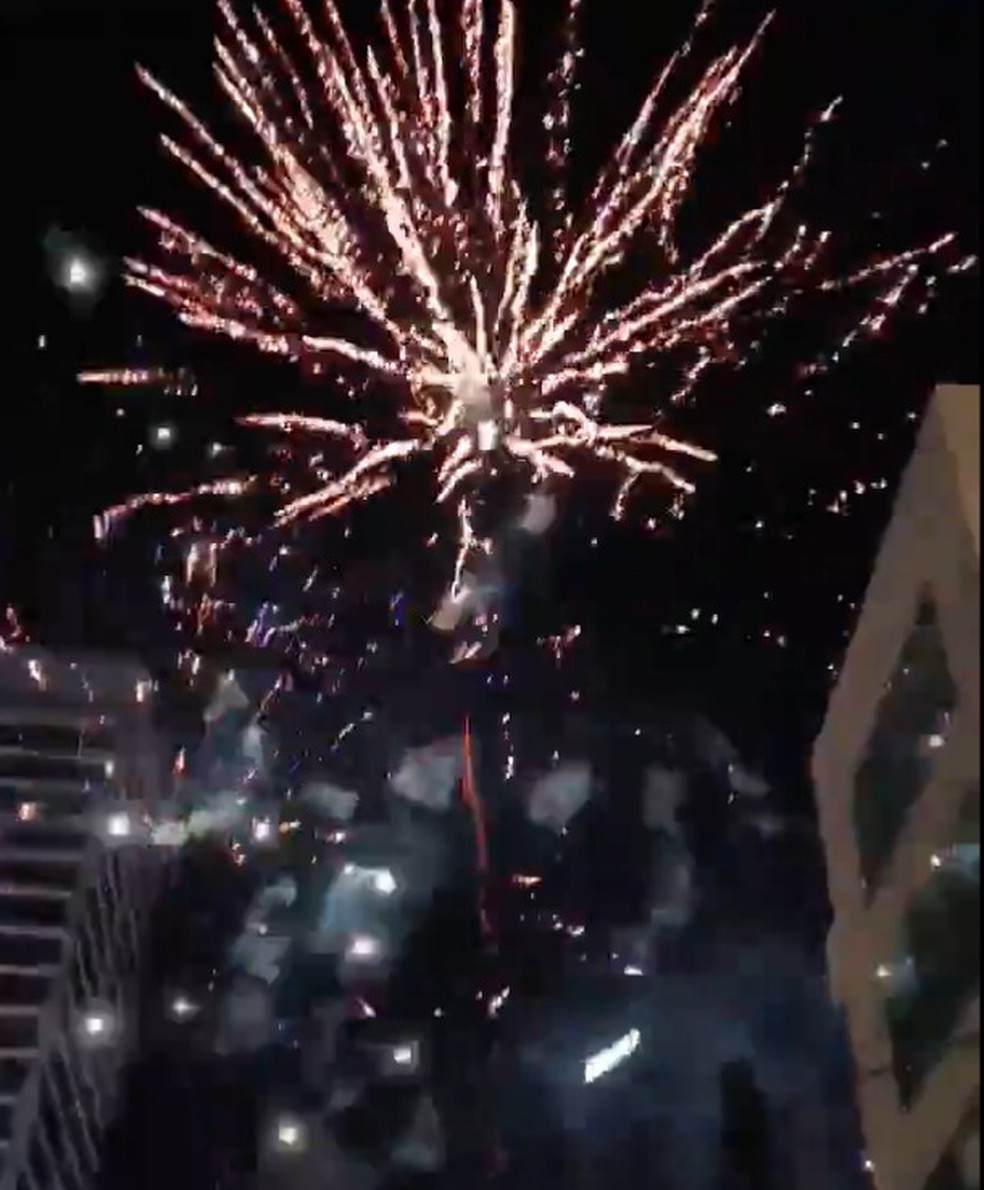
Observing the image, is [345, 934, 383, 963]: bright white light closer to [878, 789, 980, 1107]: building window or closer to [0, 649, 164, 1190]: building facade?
[0, 649, 164, 1190]: building facade

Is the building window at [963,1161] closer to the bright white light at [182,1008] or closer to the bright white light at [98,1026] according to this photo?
the bright white light at [182,1008]

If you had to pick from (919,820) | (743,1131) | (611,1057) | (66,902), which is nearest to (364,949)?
(611,1057)

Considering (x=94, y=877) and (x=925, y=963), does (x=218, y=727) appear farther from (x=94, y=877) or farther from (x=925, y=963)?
(x=925, y=963)

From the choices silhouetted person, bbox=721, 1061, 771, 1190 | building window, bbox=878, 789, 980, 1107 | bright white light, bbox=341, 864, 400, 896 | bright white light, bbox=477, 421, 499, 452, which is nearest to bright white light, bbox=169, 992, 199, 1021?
bright white light, bbox=341, 864, 400, 896

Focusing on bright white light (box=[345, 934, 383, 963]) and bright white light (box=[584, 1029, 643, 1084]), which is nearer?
bright white light (box=[584, 1029, 643, 1084])

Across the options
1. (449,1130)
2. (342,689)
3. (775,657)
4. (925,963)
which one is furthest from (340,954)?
(925,963)

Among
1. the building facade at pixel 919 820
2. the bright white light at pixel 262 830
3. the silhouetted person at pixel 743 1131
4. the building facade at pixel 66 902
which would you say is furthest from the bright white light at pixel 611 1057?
the building facade at pixel 919 820
